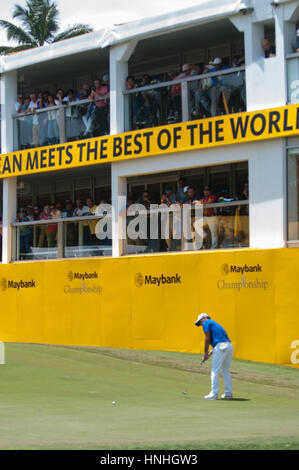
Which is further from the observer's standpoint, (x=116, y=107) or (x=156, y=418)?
(x=116, y=107)

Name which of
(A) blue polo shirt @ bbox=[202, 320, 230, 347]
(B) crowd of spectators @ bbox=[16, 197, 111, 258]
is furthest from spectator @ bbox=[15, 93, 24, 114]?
(A) blue polo shirt @ bbox=[202, 320, 230, 347]

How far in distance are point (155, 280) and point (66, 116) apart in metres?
6.81

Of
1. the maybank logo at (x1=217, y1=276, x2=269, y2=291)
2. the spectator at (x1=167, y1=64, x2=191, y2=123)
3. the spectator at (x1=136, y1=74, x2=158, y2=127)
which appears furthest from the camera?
the spectator at (x1=136, y1=74, x2=158, y2=127)

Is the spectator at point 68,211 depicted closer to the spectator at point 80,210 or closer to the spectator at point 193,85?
the spectator at point 80,210

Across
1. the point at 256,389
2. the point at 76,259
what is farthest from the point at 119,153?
the point at 256,389

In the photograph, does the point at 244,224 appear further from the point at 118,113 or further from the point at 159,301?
the point at 118,113

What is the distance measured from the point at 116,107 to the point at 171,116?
7.22 ft

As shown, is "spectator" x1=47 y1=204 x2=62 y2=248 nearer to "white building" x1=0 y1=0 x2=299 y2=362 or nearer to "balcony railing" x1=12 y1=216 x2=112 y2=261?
"balcony railing" x1=12 y1=216 x2=112 y2=261

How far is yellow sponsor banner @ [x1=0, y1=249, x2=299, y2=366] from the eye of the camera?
21.5 meters

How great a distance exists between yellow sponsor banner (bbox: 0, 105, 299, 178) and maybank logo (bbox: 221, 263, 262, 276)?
321 cm

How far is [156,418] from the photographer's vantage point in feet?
43.7

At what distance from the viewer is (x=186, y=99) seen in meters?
24.6

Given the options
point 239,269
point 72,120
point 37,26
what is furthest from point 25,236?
point 37,26

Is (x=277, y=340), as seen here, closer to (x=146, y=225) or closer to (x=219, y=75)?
(x=146, y=225)
